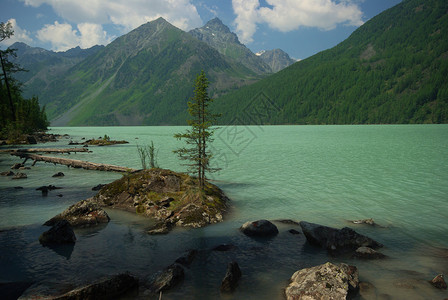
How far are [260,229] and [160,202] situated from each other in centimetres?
731

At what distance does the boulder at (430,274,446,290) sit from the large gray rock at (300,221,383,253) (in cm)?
306

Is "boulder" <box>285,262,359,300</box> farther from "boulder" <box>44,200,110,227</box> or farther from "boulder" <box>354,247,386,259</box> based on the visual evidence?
"boulder" <box>44,200,110,227</box>

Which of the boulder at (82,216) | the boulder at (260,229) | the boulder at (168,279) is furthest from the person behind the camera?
the boulder at (82,216)

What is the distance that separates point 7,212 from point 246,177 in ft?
72.3

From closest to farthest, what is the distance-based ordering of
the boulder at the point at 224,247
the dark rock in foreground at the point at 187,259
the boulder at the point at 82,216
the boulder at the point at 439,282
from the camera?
the boulder at the point at 439,282
the dark rock in foreground at the point at 187,259
the boulder at the point at 224,247
the boulder at the point at 82,216

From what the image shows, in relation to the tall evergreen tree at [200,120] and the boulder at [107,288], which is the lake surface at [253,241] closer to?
the boulder at [107,288]

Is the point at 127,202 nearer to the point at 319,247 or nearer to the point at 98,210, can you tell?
the point at 98,210

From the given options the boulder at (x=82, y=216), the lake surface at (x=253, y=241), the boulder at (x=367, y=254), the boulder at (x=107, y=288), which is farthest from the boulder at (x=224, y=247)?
Answer: the boulder at (x=82, y=216)

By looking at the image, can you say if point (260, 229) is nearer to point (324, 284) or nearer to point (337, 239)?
point (337, 239)

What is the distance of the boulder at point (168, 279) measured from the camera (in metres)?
8.72

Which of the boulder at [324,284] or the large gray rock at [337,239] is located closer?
the boulder at [324,284]

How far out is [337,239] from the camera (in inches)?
486

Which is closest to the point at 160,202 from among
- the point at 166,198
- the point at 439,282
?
the point at 166,198

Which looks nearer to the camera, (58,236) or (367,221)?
(58,236)
